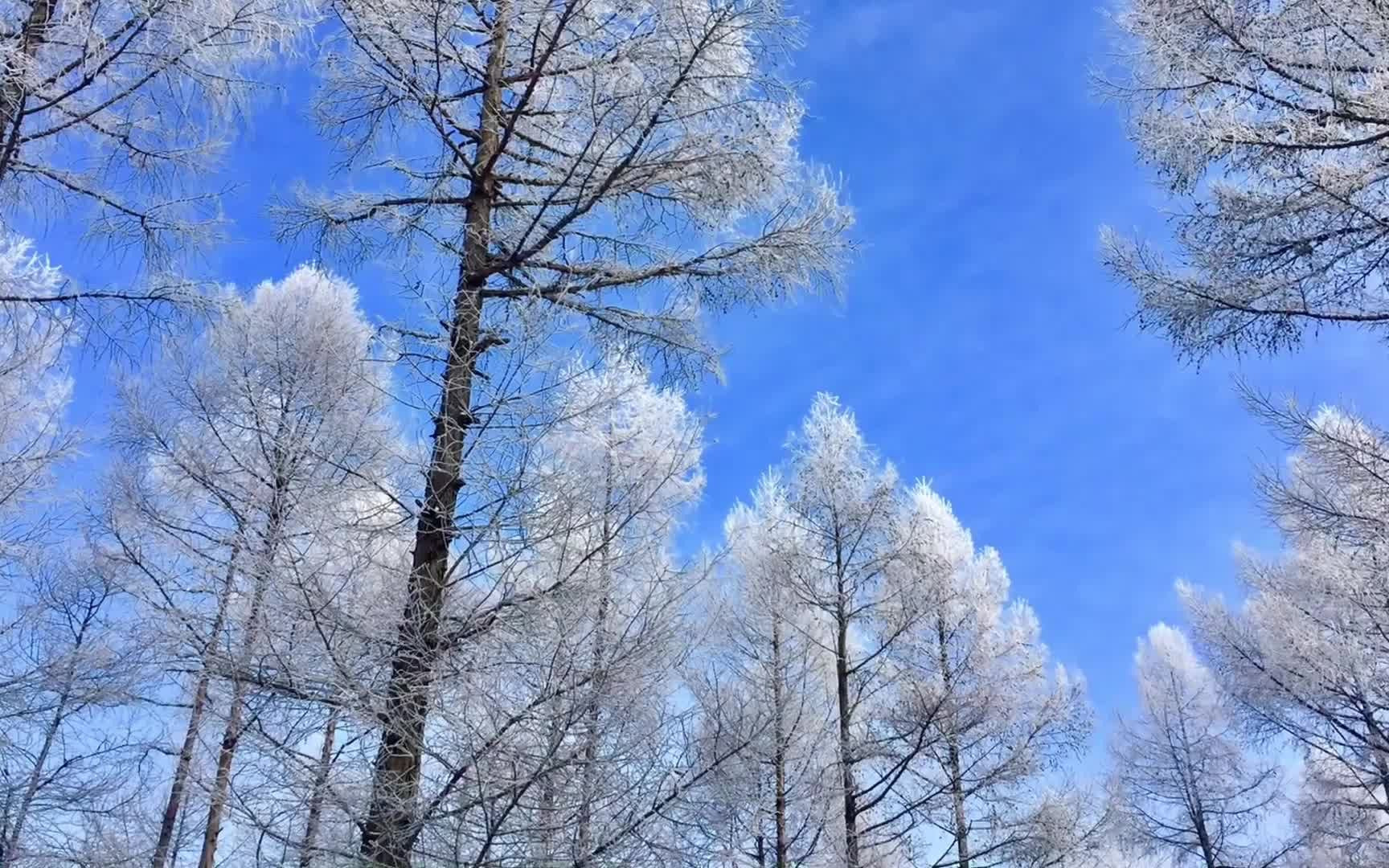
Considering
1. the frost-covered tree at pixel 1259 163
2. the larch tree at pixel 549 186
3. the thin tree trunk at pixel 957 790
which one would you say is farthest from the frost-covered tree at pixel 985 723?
the larch tree at pixel 549 186

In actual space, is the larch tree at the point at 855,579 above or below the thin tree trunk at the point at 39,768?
above

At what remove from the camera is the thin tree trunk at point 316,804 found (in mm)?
2719

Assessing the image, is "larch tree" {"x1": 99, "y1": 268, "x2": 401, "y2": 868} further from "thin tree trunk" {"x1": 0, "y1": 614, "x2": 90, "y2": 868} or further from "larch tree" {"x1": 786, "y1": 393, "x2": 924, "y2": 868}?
"larch tree" {"x1": 786, "y1": 393, "x2": 924, "y2": 868}

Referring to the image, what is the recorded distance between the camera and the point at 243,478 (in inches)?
293

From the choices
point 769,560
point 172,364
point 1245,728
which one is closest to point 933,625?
point 769,560

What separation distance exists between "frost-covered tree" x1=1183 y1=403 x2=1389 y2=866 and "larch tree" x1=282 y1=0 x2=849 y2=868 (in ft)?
20.4

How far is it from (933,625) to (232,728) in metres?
7.99

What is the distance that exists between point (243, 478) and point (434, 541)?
194 inches

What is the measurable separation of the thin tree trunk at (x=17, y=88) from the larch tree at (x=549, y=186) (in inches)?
43.4

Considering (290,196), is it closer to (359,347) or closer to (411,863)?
(411,863)

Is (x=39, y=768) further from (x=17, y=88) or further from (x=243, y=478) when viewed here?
(x=17, y=88)

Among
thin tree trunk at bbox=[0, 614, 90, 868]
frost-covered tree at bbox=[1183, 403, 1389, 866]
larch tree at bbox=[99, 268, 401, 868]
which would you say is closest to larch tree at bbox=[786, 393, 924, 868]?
frost-covered tree at bbox=[1183, 403, 1389, 866]

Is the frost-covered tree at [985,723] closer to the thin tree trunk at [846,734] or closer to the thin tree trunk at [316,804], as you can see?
the thin tree trunk at [846,734]

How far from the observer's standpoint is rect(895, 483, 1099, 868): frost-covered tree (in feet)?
27.5
